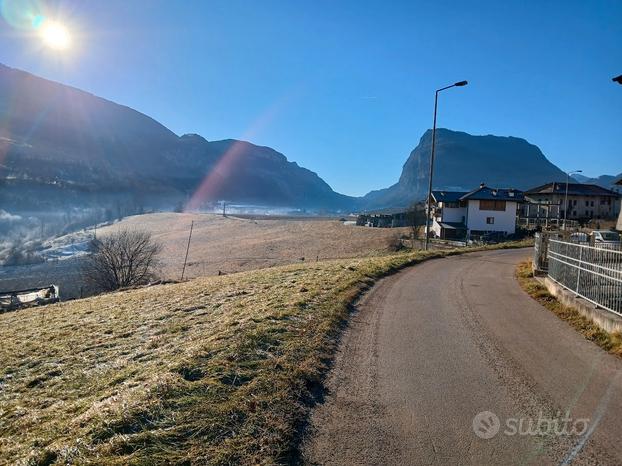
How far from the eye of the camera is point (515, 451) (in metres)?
3.75

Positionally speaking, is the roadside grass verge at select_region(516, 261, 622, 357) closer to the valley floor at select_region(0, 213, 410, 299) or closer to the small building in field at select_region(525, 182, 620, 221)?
the valley floor at select_region(0, 213, 410, 299)

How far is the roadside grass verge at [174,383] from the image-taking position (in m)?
3.74

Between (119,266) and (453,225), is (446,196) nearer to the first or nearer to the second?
(453,225)

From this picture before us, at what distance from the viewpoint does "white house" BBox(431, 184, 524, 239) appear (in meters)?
57.1

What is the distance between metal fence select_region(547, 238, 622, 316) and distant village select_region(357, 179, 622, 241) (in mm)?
38226

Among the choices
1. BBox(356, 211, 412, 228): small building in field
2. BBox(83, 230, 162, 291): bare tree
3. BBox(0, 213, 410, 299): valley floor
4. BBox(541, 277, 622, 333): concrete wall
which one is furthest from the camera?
BBox(356, 211, 412, 228): small building in field

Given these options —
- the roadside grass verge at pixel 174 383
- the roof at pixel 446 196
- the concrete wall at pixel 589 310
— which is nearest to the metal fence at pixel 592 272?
the concrete wall at pixel 589 310

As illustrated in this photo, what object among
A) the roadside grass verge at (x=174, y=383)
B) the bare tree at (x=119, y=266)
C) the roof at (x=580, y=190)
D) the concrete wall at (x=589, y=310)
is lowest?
the bare tree at (x=119, y=266)

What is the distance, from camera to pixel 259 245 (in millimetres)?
56906

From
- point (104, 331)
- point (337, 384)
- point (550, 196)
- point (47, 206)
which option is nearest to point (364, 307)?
point (337, 384)

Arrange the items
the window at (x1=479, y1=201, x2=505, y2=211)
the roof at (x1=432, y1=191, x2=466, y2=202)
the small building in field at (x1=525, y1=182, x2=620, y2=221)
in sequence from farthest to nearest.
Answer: the small building in field at (x1=525, y1=182, x2=620, y2=221), the roof at (x1=432, y1=191, x2=466, y2=202), the window at (x1=479, y1=201, x2=505, y2=211)

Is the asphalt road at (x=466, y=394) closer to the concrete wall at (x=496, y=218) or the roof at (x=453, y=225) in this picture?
the roof at (x=453, y=225)

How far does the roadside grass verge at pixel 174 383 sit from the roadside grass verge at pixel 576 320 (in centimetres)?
496

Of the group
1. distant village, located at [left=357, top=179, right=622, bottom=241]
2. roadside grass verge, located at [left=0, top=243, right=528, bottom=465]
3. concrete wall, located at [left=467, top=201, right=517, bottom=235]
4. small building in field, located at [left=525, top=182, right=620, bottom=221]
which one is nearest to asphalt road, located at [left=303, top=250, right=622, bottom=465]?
roadside grass verge, located at [left=0, top=243, right=528, bottom=465]
